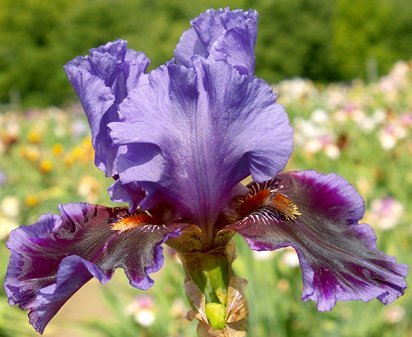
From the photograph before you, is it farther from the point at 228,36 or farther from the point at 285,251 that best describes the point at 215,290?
the point at 285,251

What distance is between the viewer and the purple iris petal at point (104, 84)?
2.39 feet

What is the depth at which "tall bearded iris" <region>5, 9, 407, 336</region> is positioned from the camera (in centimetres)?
65

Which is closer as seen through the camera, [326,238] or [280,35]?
[326,238]

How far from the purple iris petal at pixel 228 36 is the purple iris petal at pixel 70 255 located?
0.73 ft

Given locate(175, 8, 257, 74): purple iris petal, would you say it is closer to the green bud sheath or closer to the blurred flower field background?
the green bud sheath

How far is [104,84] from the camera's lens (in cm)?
73

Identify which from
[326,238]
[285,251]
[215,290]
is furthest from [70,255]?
[285,251]

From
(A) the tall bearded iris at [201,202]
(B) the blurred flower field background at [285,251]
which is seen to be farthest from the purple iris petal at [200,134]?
(B) the blurred flower field background at [285,251]

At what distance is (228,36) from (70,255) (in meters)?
0.33

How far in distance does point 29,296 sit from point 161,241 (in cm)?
16

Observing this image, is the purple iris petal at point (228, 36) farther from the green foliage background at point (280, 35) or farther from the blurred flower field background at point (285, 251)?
the green foliage background at point (280, 35)

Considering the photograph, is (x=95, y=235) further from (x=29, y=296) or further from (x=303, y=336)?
(x=303, y=336)

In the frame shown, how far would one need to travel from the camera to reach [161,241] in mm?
635

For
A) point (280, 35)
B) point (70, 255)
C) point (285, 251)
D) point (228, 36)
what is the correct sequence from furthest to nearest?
point (280, 35) → point (285, 251) → point (228, 36) → point (70, 255)
